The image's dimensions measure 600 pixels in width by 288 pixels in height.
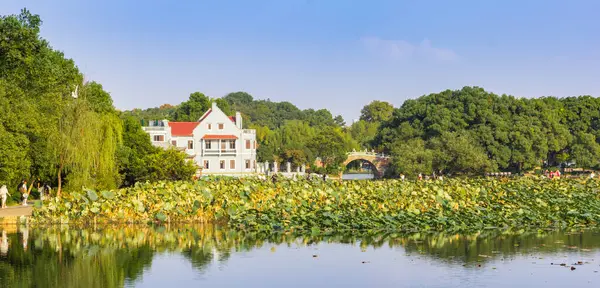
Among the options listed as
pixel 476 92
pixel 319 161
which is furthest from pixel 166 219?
pixel 319 161

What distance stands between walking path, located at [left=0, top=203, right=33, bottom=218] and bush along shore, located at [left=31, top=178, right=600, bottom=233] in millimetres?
1774

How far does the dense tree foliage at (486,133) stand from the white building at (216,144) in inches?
606

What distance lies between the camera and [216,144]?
87.5m

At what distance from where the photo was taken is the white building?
8694 cm

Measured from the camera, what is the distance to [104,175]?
4250 cm

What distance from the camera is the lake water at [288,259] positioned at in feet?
70.3

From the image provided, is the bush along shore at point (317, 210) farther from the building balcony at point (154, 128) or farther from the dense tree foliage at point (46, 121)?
the building balcony at point (154, 128)

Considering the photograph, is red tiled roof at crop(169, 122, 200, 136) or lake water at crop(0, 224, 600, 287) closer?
lake water at crop(0, 224, 600, 287)

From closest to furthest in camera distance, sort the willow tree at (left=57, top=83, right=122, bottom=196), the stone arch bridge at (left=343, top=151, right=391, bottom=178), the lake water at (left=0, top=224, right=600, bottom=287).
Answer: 1. the lake water at (left=0, top=224, right=600, bottom=287)
2. the willow tree at (left=57, top=83, right=122, bottom=196)
3. the stone arch bridge at (left=343, top=151, right=391, bottom=178)

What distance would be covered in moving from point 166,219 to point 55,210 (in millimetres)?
4263

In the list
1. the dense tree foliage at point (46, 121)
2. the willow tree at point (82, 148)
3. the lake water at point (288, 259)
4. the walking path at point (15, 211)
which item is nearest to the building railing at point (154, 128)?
the dense tree foliage at point (46, 121)

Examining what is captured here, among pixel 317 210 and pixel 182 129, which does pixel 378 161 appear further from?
pixel 317 210

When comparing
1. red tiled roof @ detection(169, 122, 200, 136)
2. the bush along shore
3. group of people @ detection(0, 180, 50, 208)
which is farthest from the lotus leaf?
red tiled roof @ detection(169, 122, 200, 136)

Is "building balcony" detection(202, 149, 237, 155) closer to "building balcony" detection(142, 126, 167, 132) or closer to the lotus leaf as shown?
"building balcony" detection(142, 126, 167, 132)
